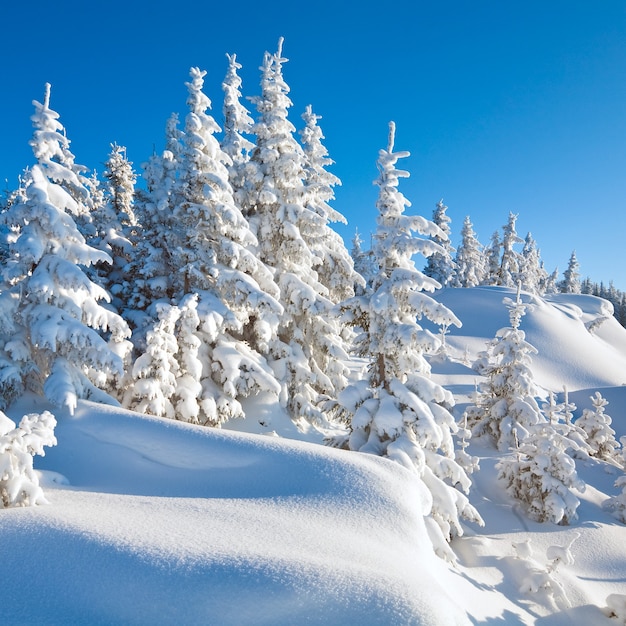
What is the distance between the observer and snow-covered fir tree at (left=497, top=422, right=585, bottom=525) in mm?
14961

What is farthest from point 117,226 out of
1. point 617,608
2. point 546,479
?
point 617,608

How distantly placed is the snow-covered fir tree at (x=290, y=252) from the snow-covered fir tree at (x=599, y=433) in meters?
16.4

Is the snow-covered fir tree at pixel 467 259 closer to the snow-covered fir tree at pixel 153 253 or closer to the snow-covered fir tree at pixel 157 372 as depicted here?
the snow-covered fir tree at pixel 153 253

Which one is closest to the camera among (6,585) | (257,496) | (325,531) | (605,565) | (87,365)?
(6,585)

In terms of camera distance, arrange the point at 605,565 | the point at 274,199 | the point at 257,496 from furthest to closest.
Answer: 1. the point at 274,199
2. the point at 605,565
3. the point at 257,496

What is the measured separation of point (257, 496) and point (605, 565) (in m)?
12.4

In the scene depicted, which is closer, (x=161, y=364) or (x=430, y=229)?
(x=430, y=229)

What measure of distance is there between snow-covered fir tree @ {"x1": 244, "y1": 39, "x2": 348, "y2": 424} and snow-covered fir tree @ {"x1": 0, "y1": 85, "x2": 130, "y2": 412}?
7.59 meters

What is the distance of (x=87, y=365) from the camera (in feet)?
38.2

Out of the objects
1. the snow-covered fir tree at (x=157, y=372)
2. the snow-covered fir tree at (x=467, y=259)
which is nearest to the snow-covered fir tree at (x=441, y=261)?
A: the snow-covered fir tree at (x=467, y=259)

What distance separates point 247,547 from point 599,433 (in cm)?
2687

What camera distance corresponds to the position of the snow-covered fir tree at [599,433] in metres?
24.7

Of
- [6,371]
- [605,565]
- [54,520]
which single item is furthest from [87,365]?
[605,565]

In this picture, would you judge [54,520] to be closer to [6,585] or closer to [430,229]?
[6,585]
